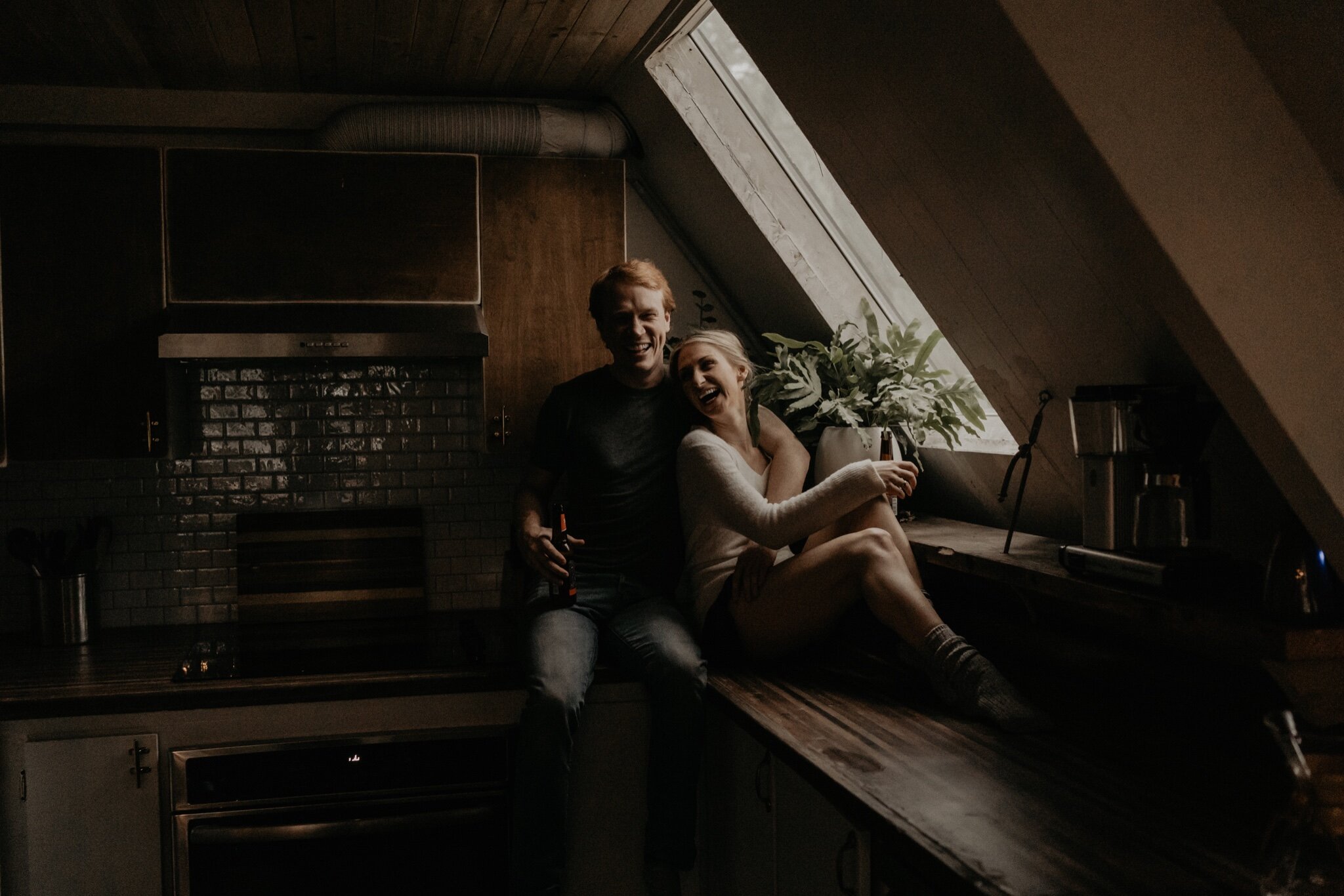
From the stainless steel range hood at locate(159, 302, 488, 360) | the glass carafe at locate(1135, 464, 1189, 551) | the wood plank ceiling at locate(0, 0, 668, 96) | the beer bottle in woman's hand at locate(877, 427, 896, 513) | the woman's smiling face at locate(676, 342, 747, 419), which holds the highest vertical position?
the wood plank ceiling at locate(0, 0, 668, 96)

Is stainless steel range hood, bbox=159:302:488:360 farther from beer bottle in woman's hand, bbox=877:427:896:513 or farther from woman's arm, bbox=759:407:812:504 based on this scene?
beer bottle in woman's hand, bbox=877:427:896:513

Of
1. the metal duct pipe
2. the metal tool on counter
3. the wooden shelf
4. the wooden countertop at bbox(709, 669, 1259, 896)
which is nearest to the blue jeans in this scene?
the wooden countertop at bbox(709, 669, 1259, 896)

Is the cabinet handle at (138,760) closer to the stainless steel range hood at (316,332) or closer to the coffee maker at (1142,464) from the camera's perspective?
the stainless steel range hood at (316,332)

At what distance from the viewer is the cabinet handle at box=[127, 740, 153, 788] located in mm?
2572

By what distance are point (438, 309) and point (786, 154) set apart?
43.9 inches

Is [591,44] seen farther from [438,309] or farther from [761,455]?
[761,455]

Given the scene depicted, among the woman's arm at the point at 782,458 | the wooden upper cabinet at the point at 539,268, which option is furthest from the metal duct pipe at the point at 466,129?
the woman's arm at the point at 782,458

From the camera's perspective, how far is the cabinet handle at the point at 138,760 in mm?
2572

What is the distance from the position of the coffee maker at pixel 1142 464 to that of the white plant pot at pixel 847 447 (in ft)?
2.57

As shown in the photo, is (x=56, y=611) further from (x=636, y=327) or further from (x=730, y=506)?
(x=730, y=506)

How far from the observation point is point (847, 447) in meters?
2.80

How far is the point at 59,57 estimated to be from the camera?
2.96 metres

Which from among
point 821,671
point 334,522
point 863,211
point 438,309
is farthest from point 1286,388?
point 334,522

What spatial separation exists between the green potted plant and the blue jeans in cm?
68
